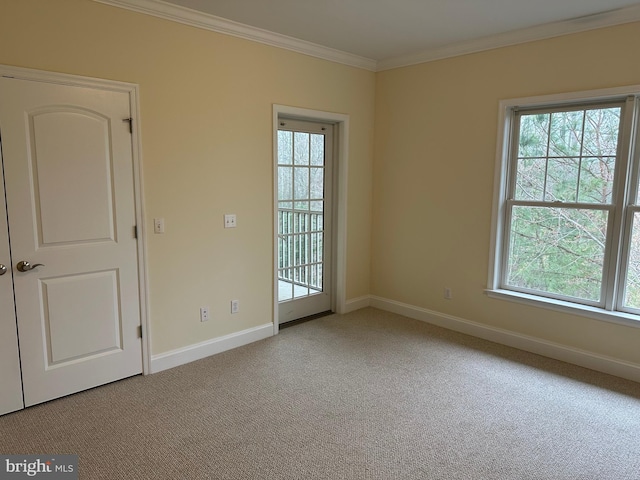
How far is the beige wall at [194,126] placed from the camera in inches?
105

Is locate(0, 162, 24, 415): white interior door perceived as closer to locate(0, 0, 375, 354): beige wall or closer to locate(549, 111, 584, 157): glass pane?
locate(0, 0, 375, 354): beige wall

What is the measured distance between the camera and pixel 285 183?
4094 mm

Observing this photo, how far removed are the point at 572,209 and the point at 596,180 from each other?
0.92 ft

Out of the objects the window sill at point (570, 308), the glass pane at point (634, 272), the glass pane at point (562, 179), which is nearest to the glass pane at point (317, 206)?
the window sill at point (570, 308)

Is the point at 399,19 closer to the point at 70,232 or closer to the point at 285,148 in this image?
the point at 285,148

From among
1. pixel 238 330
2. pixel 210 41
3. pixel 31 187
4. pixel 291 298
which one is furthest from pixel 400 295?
pixel 31 187

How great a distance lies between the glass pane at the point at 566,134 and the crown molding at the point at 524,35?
2.06 ft

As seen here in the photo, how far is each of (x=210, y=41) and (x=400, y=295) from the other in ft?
10.3

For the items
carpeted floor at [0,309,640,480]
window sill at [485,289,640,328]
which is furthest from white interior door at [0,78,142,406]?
window sill at [485,289,640,328]

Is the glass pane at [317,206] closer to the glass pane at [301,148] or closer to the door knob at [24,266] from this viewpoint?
the glass pane at [301,148]

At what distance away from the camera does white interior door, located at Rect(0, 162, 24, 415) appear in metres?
2.53

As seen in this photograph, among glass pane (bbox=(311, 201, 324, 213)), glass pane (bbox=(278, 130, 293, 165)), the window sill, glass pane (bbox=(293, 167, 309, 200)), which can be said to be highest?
glass pane (bbox=(278, 130, 293, 165))

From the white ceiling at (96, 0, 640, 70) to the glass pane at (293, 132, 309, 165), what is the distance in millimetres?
783

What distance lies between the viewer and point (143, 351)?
318 cm
